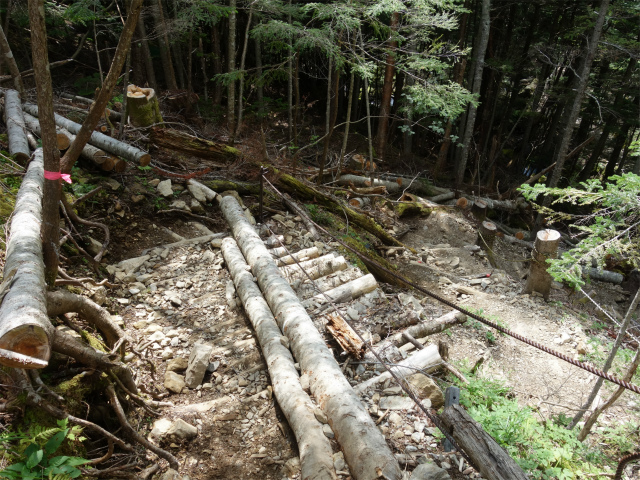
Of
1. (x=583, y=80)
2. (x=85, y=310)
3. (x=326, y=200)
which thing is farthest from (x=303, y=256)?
(x=583, y=80)

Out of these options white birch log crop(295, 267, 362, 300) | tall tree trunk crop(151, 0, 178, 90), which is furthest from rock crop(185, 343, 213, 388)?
tall tree trunk crop(151, 0, 178, 90)

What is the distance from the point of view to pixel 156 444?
3195mm

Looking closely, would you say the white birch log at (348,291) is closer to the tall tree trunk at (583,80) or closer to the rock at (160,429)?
the rock at (160,429)

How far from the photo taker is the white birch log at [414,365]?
409 centimetres

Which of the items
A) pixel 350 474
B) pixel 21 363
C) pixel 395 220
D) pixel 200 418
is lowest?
pixel 395 220

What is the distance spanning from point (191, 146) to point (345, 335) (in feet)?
18.7

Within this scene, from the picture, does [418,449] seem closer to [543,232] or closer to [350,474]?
[350,474]

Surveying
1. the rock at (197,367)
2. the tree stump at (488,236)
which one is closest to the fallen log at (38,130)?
the rock at (197,367)

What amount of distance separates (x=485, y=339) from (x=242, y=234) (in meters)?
4.16

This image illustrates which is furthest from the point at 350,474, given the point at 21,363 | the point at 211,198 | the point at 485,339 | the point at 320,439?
the point at 211,198

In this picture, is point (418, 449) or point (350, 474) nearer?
point (350, 474)

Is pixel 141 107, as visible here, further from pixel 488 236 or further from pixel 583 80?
pixel 583 80

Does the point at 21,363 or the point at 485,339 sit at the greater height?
the point at 21,363

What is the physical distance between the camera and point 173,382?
390 centimetres
